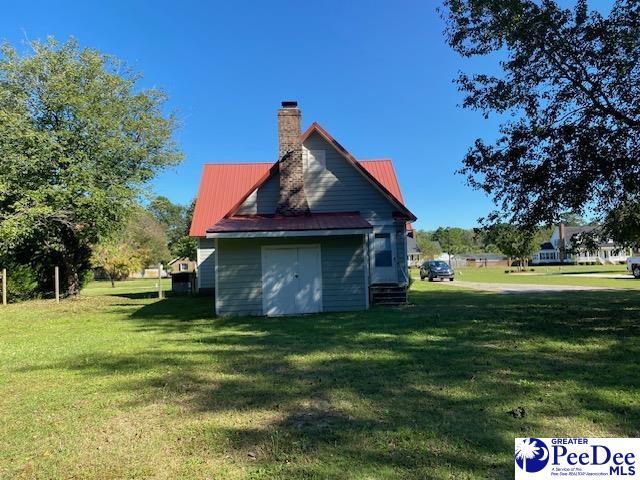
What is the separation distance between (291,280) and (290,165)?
398 cm

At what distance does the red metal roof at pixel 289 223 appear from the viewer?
14195mm

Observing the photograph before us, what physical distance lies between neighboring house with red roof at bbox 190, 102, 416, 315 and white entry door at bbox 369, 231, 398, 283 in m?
0.04

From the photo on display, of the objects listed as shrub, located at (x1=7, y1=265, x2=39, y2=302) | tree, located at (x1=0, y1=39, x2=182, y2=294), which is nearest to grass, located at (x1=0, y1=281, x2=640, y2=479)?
tree, located at (x1=0, y1=39, x2=182, y2=294)

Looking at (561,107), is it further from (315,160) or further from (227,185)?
(227,185)

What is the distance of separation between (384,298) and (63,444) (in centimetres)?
1278

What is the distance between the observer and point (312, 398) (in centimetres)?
572

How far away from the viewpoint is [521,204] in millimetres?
11867

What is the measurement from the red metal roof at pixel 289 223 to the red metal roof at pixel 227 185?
7480 millimetres

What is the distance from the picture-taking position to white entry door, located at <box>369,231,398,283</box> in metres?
17.7

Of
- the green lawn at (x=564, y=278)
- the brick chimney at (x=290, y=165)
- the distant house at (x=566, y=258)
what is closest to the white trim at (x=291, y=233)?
the brick chimney at (x=290, y=165)

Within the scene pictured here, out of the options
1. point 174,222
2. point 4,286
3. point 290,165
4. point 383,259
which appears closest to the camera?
point 290,165

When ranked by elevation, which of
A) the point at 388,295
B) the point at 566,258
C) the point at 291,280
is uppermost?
the point at 566,258

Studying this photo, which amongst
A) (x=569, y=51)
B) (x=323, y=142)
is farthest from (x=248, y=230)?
(x=569, y=51)

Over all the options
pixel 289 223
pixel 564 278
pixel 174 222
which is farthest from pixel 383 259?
pixel 174 222
